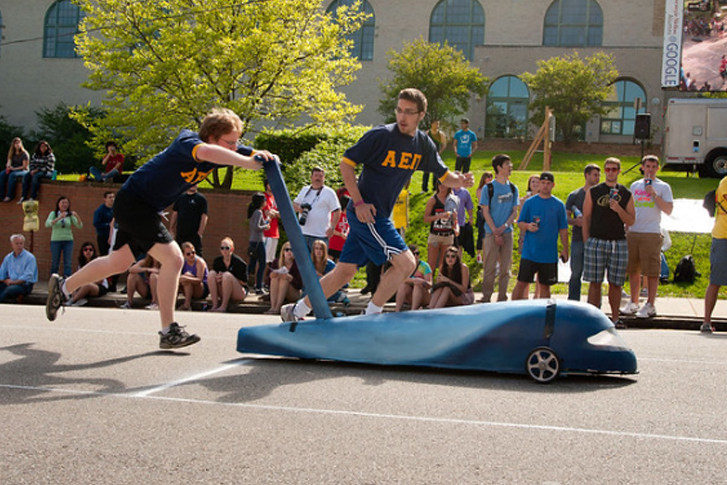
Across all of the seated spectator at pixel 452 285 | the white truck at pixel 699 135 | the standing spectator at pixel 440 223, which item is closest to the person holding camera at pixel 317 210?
the standing spectator at pixel 440 223

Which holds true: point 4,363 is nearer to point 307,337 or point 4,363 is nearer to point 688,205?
point 307,337

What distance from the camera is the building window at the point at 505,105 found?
49375mm

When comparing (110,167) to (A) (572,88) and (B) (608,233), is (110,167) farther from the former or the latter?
(A) (572,88)

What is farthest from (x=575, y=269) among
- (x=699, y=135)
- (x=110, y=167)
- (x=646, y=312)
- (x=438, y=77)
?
(x=438, y=77)

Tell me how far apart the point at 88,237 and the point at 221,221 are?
3.33m

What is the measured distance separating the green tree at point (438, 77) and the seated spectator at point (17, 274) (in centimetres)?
3139

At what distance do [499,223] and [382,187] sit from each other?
6.27 metres

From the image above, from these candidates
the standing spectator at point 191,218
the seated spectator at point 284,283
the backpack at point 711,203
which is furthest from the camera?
the standing spectator at point 191,218

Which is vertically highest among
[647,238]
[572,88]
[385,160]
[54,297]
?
[572,88]

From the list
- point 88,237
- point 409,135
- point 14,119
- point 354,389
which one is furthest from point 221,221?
point 14,119

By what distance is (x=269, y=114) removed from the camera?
2444 cm

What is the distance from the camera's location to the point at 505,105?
49.8 m

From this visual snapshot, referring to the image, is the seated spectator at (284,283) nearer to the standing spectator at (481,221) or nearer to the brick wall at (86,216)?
the standing spectator at (481,221)

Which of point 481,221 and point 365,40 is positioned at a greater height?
point 365,40
